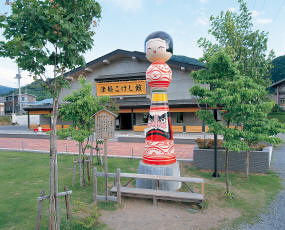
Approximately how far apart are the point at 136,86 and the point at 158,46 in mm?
15961

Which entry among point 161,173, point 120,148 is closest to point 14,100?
point 120,148

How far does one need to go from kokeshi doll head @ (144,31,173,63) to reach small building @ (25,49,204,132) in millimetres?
13299

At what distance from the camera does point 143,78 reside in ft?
76.6

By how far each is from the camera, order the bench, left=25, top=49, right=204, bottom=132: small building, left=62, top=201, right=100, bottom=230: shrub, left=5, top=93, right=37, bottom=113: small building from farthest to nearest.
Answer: left=5, top=93, right=37, bottom=113: small building → left=25, top=49, right=204, bottom=132: small building → the bench → left=62, top=201, right=100, bottom=230: shrub

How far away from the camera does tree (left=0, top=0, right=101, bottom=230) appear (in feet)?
12.8

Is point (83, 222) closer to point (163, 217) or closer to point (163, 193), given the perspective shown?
point (163, 217)

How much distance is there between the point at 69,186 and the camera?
7.80 metres

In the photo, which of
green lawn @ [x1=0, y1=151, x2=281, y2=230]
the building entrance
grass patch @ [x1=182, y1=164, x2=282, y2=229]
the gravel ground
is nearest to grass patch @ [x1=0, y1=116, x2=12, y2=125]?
the building entrance

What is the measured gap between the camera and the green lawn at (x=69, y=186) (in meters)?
5.64

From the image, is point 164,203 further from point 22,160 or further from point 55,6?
point 22,160

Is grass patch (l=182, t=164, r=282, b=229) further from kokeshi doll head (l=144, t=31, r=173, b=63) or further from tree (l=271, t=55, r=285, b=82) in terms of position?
tree (l=271, t=55, r=285, b=82)

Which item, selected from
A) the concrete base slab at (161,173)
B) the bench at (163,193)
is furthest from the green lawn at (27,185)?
the concrete base slab at (161,173)

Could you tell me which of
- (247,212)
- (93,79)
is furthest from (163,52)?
(93,79)

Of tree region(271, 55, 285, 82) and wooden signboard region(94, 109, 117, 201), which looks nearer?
wooden signboard region(94, 109, 117, 201)
